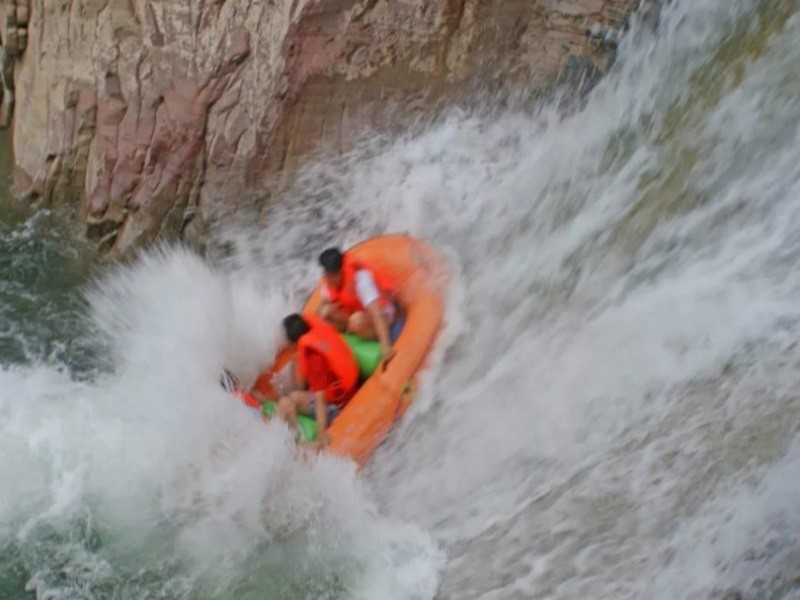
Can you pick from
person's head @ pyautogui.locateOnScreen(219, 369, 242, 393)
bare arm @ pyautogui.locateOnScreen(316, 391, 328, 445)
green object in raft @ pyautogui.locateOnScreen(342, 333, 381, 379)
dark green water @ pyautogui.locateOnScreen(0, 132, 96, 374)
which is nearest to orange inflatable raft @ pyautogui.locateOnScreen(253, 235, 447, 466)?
bare arm @ pyautogui.locateOnScreen(316, 391, 328, 445)

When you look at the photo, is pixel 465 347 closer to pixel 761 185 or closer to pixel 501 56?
pixel 761 185

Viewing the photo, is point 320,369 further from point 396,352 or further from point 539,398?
point 539,398

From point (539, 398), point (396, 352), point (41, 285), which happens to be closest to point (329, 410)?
point (396, 352)

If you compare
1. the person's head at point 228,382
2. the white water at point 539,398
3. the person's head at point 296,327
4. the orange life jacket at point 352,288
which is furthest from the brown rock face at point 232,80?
the person's head at point 228,382

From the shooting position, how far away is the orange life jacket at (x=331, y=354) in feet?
16.4

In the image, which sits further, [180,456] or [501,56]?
[501,56]

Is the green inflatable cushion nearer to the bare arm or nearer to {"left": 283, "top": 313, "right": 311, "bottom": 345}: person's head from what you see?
the bare arm

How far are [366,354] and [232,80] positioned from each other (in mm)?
2557

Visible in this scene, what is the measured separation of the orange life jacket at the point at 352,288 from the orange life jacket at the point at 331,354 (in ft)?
0.89

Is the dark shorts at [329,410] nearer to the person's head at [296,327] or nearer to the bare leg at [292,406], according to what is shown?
the bare leg at [292,406]

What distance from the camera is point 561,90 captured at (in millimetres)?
6152

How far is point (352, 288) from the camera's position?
5.29 m

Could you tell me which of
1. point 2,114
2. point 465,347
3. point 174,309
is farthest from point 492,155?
point 2,114

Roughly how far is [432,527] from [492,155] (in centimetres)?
281
